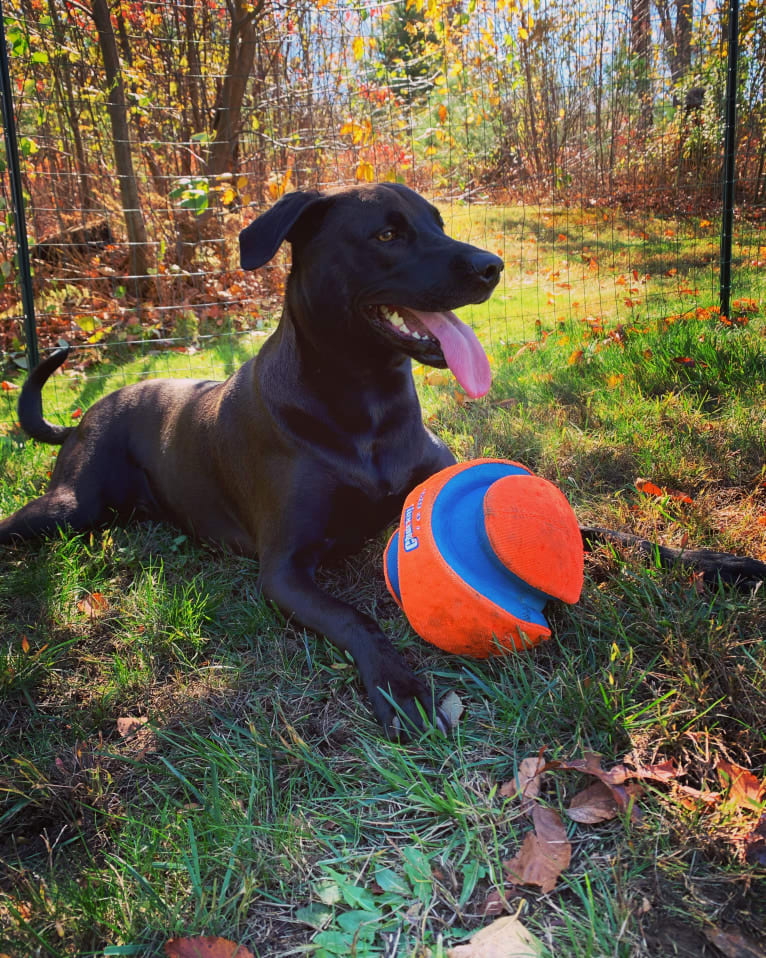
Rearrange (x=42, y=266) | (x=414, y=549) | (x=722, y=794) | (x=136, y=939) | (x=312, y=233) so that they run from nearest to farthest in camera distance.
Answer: (x=136, y=939) < (x=722, y=794) < (x=414, y=549) < (x=312, y=233) < (x=42, y=266)

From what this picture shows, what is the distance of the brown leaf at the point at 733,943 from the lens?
3.86ft

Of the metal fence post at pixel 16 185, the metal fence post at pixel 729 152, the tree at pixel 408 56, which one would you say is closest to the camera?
the metal fence post at pixel 16 185

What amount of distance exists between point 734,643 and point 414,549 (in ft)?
2.65

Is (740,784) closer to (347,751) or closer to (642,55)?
(347,751)

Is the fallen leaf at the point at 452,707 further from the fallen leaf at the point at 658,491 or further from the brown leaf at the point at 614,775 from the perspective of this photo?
the fallen leaf at the point at 658,491

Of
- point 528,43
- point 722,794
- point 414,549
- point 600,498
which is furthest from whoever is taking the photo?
point 528,43

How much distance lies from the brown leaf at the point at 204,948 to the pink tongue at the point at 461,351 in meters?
1.66

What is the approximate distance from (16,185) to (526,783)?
184 inches

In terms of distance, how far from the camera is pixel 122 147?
6.93 m

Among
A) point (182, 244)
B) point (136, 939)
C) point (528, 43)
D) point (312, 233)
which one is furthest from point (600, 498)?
point (182, 244)

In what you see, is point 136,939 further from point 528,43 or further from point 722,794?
point 528,43

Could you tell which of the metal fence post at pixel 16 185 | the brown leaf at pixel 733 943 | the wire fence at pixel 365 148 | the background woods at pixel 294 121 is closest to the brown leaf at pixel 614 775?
the brown leaf at pixel 733 943

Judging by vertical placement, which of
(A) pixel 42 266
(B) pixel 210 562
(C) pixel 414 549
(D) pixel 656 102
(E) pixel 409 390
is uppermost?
(D) pixel 656 102

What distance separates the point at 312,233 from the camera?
8.48ft
